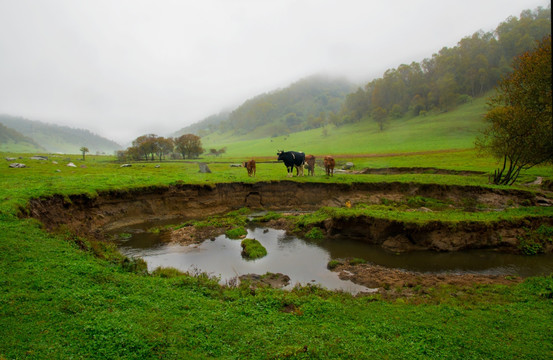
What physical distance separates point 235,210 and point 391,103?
378 feet

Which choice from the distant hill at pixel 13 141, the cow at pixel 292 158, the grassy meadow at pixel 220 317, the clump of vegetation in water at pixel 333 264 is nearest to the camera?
the grassy meadow at pixel 220 317

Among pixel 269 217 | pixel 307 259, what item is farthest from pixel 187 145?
pixel 307 259

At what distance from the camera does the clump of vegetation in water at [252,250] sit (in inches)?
585

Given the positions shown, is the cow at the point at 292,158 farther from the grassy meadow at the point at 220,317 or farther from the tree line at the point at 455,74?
the tree line at the point at 455,74

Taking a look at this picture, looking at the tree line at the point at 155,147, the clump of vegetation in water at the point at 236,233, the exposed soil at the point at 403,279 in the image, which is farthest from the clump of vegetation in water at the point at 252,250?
the tree line at the point at 155,147

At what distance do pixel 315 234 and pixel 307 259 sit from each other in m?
3.06

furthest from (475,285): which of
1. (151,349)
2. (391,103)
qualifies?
(391,103)

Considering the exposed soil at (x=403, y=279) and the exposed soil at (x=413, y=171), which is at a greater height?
the exposed soil at (x=413, y=171)

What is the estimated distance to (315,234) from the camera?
1747cm

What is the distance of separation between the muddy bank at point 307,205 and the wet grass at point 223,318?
5.39 m

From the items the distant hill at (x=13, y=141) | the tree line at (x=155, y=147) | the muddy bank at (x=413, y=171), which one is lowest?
the muddy bank at (x=413, y=171)

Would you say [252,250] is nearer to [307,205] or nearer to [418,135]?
[307,205]

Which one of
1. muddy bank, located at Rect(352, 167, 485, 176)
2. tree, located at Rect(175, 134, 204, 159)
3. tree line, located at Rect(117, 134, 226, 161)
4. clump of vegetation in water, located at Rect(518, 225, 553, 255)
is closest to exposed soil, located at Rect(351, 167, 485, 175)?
muddy bank, located at Rect(352, 167, 485, 176)

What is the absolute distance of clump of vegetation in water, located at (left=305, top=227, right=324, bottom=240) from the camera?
17.3m
